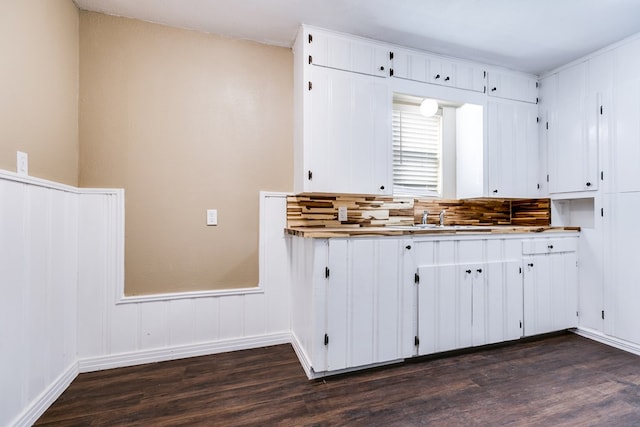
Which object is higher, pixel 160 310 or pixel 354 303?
pixel 354 303

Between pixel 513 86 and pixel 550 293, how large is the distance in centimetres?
204

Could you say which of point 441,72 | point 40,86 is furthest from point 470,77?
point 40,86

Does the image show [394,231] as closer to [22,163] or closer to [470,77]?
[470,77]

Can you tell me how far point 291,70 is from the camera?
2.66 meters

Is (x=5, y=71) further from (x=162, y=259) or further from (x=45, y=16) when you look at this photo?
(x=162, y=259)

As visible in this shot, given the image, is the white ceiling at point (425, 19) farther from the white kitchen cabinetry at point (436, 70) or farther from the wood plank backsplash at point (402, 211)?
the wood plank backsplash at point (402, 211)

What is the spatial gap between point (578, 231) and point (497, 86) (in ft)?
5.19

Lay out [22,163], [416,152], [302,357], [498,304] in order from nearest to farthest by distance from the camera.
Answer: [22,163], [302,357], [498,304], [416,152]

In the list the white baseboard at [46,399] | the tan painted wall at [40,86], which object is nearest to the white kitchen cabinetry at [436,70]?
Answer: the tan painted wall at [40,86]

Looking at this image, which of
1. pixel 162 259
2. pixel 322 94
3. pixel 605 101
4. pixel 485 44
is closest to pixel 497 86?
pixel 485 44

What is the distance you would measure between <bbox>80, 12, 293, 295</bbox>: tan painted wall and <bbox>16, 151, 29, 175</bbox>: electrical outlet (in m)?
0.59

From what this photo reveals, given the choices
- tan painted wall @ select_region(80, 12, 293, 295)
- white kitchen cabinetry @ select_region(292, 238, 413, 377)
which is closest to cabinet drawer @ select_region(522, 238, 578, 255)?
white kitchen cabinetry @ select_region(292, 238, 413, 377)

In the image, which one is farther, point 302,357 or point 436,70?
point 436,70

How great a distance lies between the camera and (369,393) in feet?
6.10
